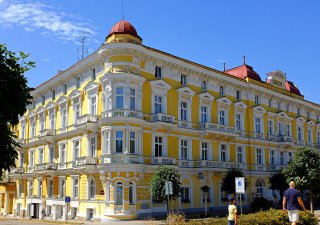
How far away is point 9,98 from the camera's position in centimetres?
1474

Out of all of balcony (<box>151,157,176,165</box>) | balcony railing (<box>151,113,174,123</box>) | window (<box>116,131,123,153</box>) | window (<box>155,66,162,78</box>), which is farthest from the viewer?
window (<box>155,66,162,78</box>)

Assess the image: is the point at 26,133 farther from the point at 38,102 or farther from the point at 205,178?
the point at 205,178

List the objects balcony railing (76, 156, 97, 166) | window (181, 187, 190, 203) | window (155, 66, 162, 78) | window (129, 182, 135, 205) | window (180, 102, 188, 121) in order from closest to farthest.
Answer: window (129, 182, 135, 205) → balcony railing (76, 156, 97, 166) → window (155, 66, 162, 78) → window (181, 187, 190, 203) → window (180, 102, 188, 121)

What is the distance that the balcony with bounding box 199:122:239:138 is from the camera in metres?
39.6

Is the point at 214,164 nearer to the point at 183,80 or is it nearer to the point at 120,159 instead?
the point at 183,80

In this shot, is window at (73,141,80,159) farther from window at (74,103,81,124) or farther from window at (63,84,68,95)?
window at (63,84,68,95)

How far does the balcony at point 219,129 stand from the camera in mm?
39625

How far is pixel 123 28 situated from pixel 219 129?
14.1m

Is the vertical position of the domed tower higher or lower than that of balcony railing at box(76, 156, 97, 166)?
higher

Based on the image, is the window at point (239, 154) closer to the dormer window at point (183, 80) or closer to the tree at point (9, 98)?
the dormer window at point (183, 80)

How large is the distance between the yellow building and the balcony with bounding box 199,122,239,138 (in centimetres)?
14

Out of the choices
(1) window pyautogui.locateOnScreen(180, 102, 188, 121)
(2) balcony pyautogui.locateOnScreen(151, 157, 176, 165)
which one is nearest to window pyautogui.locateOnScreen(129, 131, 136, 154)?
(2) balcony pyautogui.locateOnScreen(151, 157, 176, 165)

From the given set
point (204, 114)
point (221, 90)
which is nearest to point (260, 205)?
point (204, 114)

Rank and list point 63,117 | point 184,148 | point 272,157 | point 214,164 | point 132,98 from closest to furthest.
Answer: point 132,98, point 184,148, point 214,164, point 63,117, point 272,157
